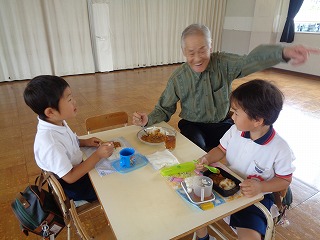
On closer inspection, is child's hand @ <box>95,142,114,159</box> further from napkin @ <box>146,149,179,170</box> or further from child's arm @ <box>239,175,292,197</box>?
child's arm @ <box>239,175,292,197</box>

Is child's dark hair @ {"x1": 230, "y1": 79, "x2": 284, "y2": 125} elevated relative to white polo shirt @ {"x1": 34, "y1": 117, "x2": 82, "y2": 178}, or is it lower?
elevated

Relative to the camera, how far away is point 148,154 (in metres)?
1.17

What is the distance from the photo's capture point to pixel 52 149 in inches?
40.4

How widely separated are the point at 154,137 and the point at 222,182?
510mm

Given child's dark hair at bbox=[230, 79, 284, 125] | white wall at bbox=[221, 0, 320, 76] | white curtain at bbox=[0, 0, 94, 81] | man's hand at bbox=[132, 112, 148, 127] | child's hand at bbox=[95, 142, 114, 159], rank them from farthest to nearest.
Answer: white wall at bbox=[221, 0, 320, 76]
white curtain at bbox=[0, 0, 94, 81]
man's hand at bbox=[132, 112, 148, 127]
child's hand at bbox=[95, 142, 114, 159]
child's dark hair at bbox=[230, 79, 284, 125]

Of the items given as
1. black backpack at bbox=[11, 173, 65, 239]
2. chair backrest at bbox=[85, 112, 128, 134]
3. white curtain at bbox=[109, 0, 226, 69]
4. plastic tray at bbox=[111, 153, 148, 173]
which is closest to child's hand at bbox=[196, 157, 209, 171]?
plastic tray at bbox=[111, 153, 148, 173]

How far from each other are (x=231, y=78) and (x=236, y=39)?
6.49 meters

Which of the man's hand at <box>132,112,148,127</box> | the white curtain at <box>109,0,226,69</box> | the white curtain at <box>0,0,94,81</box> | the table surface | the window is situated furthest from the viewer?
the white curtain at <box>109,0,226,69</box>

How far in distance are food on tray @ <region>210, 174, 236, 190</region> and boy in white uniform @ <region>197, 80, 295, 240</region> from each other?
0.17ft

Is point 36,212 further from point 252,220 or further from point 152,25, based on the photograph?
point 152,25

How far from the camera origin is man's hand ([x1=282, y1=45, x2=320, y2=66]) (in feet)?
3.97

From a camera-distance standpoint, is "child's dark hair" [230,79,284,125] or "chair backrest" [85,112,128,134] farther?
"chair backrest" [85,112,128,134]

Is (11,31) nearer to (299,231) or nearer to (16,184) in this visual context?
(16,184)

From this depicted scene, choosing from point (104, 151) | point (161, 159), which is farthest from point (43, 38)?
point (161, 159)
